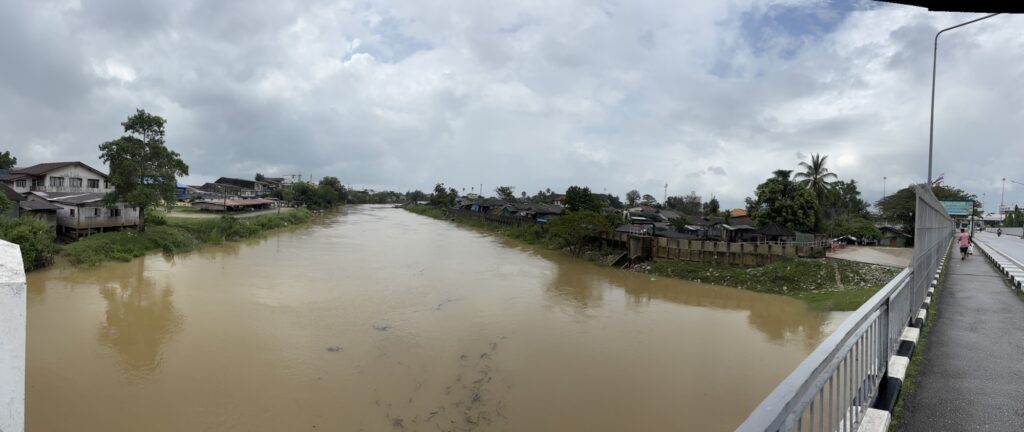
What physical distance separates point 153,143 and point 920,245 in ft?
98.9

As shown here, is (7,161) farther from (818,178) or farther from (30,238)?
(818,178)

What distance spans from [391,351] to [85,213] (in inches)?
938

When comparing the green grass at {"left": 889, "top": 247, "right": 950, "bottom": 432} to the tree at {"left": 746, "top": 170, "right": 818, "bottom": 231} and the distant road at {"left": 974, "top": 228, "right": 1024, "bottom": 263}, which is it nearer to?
the distant road at {"left": 974, "top": 228, "right": 1024, "bottom": 263}

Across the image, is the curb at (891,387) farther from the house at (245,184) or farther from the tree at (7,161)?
the house at (245,184)

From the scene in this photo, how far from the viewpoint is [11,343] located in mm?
2111

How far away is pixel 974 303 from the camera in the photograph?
24.1ft

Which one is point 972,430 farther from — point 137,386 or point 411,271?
point 411,271

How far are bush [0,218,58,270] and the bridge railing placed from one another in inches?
947

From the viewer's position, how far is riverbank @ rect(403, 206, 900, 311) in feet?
53.9

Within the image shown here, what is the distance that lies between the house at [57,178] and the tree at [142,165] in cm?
799

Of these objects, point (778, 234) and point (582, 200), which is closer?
point (778, 234)

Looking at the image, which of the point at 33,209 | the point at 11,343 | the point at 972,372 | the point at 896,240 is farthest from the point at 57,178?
the point at 896,240

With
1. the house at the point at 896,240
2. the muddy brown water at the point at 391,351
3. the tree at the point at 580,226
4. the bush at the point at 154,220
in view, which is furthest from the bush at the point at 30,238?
the house at the point at 896,240

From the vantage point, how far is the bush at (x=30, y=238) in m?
17.4
